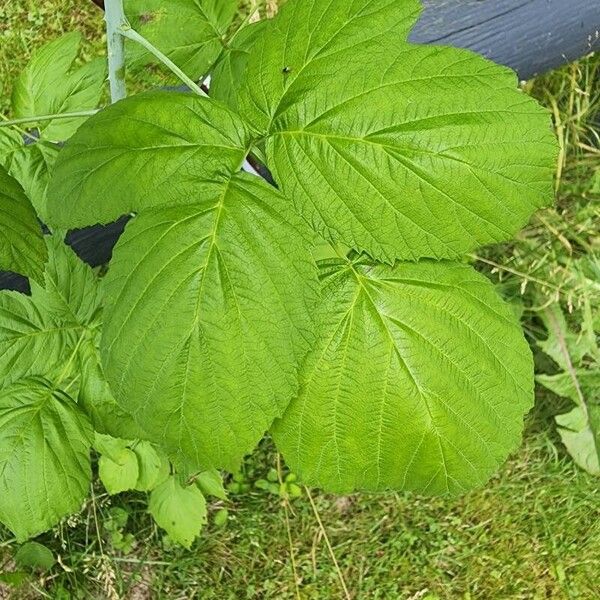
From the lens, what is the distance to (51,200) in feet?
2.76

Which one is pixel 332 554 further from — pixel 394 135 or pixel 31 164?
pixel 394 135

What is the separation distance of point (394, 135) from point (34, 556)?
1.46 metres

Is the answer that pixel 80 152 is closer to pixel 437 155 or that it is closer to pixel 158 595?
pixel 437 155

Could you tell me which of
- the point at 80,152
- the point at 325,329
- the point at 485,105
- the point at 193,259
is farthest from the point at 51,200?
the point at 485,105

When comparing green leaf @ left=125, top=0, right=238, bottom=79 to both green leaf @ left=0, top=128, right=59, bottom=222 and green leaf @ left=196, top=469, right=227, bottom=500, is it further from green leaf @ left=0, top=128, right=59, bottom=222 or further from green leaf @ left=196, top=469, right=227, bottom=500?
green leaf @ left=196, top=469, right=227, bottom=500

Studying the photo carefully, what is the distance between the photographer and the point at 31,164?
43.9 inches

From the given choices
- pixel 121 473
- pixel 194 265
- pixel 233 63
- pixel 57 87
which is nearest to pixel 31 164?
pixel 57 87

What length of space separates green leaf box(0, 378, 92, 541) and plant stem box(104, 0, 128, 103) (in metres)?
0.45

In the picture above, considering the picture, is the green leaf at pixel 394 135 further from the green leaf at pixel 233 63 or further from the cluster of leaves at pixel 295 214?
the green leaf at pixel 233 63

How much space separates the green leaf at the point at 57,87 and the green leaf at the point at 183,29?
147 millimetres

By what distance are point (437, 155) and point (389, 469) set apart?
1.30 feet

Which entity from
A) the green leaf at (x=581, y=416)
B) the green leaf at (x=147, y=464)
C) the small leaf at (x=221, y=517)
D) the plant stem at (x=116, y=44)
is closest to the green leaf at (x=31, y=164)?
Result: the plant stem at (x=116, y=44)

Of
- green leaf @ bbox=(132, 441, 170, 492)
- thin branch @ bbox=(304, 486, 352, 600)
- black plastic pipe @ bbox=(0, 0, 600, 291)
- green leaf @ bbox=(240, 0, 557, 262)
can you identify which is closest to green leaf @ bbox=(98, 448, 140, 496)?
green leaf @ bbox=(132, 441, 170, 492)

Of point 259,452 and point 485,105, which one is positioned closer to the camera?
point 485,105
